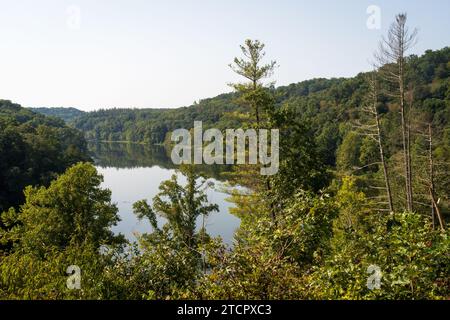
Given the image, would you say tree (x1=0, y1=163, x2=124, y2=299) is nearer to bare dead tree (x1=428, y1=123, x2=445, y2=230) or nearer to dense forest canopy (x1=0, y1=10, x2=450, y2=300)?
dense forest canopy (x1=0, y1=10, x2=450, y2=300)

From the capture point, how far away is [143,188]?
70562 mm

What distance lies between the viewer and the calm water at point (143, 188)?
4292 cm

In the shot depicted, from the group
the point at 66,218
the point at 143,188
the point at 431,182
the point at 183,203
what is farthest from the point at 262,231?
the point at 143,188

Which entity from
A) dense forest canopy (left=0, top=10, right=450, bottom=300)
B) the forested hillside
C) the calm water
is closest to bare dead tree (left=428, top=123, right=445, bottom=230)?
dense forest canopy (left=0, top=10, right=450, bottom=300)

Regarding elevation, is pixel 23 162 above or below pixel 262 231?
below

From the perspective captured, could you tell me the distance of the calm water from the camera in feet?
141

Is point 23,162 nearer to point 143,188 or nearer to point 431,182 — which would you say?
point 143,188

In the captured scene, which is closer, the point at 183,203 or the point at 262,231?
the point at 262,231

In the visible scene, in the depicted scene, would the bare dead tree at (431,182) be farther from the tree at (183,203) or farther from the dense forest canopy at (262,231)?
the tree at (183,203)

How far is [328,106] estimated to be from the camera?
358 ft

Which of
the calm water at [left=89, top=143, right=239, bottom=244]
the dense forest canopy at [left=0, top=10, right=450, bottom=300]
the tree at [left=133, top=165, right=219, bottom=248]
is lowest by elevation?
the calm water at [left=89, top=143, right=239, bottom=244]

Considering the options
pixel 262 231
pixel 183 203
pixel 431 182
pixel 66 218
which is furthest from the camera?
pixel 183 203
